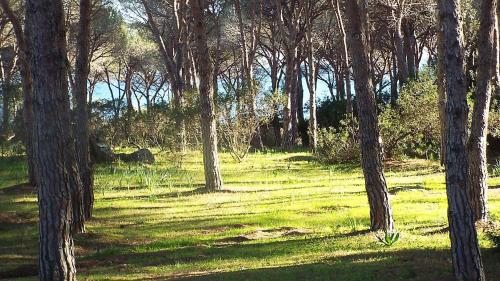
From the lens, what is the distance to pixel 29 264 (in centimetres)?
798

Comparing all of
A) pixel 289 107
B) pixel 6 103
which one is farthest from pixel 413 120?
pixel 6 103

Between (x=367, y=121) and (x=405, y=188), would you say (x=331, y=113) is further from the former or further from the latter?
(x=367, y=121)

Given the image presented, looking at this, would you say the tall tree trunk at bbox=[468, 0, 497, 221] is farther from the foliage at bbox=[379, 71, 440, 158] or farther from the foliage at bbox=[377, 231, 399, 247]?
the foliage at bbox=[379, 71, 440, 158]

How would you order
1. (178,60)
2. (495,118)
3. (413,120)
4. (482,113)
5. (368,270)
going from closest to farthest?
(368,270)
(482,113)
(495,118)
(413,120)
(178,60)

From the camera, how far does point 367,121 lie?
8.31 meters

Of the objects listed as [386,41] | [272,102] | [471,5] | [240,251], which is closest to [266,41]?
[386,41]

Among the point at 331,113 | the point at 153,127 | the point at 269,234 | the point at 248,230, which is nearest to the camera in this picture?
the point at 269,234

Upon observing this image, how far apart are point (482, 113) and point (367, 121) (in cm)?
151

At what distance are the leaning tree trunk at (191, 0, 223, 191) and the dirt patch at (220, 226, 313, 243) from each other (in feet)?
13.2

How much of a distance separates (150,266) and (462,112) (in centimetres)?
433

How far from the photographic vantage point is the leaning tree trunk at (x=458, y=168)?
5598 millimetres

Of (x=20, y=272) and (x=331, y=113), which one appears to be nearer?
(x=20, y=272)

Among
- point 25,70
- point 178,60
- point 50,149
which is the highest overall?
point 178,60

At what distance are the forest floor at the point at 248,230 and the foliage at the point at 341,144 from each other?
2.92 m
